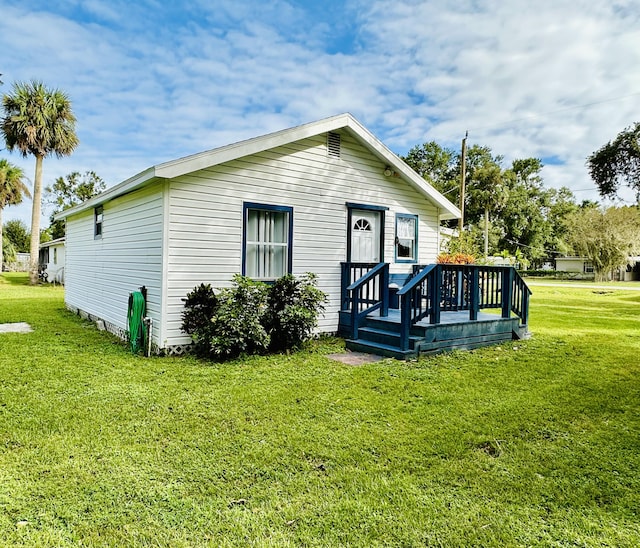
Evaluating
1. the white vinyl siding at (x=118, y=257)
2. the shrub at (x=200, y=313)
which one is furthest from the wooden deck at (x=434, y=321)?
the white vinyl siding at (x=118, y=257)

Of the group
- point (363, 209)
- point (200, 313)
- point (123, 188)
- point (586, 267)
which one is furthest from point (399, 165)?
point (586, 267)

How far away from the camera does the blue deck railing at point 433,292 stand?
6.42 m

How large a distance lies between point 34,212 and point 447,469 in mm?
23427

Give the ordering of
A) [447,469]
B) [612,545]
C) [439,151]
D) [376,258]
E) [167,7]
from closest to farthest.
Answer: [612,545] < [447,469] < [376,258] < [167,7] < [439,151]

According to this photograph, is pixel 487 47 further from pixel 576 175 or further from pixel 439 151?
pixel 576 175

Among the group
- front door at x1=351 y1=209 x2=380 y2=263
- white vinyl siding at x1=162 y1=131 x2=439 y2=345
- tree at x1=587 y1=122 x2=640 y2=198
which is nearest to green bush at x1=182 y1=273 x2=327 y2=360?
white vinyl siding at x1=162 y1=131 x2=439 y2=345

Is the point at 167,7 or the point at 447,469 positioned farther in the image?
the point at 167,7

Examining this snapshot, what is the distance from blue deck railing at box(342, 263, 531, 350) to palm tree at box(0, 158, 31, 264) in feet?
83.8

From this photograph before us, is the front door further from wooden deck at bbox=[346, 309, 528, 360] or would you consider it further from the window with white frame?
wooden deck at bbox=[346, 309, 528, 360]

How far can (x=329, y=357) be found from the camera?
21.3 ft

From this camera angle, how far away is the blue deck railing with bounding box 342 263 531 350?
21.1ft

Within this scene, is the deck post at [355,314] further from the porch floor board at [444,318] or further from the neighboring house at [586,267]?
the neighboring house at [586,267]

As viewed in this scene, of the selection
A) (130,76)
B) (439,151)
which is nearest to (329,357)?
(130,76)

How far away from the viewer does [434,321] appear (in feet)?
21.7
